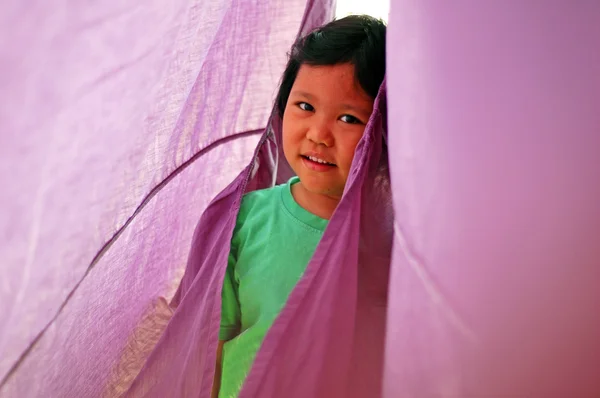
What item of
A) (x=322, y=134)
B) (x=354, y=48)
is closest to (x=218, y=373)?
(x=322, y=134)

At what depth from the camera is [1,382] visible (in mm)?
647

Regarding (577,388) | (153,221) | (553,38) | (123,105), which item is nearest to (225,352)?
(153,221)

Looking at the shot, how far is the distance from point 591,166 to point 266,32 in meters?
0.68

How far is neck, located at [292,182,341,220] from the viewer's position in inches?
34.6

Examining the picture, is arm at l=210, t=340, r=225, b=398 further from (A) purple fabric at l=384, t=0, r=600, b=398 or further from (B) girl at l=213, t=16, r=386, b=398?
(A) purple fabric at l=384, t=0, r=600, b=398

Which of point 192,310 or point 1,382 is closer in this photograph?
point 1,382

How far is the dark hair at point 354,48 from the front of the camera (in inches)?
31.4

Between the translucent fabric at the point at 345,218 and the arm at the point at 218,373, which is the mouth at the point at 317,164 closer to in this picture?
the translucent fabric at the point at 345,218

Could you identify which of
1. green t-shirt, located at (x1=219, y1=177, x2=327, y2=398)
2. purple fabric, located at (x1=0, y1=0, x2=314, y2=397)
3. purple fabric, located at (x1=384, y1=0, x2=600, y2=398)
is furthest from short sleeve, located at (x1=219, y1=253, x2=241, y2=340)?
purple fabric, located at (x1=384, y1=0, x2=600, y2=398)

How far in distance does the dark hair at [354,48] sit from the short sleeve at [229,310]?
12.6 inches

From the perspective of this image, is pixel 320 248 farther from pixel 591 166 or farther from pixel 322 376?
pixel 591 166

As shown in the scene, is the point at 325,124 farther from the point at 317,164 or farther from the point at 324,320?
the point at 324,320

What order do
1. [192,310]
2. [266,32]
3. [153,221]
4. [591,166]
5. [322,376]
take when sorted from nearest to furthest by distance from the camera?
[591,166], [322,376], [192,310], [153,221], [266,32]

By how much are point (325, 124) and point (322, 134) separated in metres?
0.02
